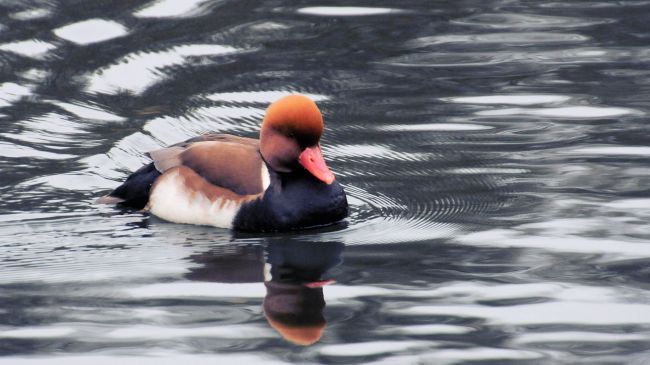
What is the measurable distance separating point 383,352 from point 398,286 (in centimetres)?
86

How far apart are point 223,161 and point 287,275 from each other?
121 cm

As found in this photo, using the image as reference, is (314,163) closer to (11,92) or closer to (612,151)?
(612,151)

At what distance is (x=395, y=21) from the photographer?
12219 mm

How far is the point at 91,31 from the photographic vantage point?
11836 millimetres

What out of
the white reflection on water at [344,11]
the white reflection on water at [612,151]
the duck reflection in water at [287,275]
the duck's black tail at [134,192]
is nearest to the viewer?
the duck reflection in water at [287,275]

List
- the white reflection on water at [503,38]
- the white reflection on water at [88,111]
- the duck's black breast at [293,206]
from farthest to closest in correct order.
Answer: the white reflection on water at [503,38], the white reflection on water at [88,111], the duck's black breast at [293,206]

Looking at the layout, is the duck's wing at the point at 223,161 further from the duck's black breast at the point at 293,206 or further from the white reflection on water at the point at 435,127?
the white reflection on water at the point at 435,127

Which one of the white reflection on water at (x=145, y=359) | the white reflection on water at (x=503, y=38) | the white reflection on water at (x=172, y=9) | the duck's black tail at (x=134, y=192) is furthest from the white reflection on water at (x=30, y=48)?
the white reflection on water at (x=145, y=359)

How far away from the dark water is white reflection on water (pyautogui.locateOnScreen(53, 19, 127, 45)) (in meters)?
0.03

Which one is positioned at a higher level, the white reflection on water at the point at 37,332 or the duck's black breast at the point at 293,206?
the duck's black breast at the point at 293,206

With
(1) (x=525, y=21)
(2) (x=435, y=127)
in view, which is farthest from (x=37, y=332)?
(1) (x=525, y=21)

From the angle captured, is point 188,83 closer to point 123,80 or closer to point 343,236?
point 123,80

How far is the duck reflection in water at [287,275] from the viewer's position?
5.98 metres

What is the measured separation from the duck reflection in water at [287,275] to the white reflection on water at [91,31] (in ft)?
16.0
